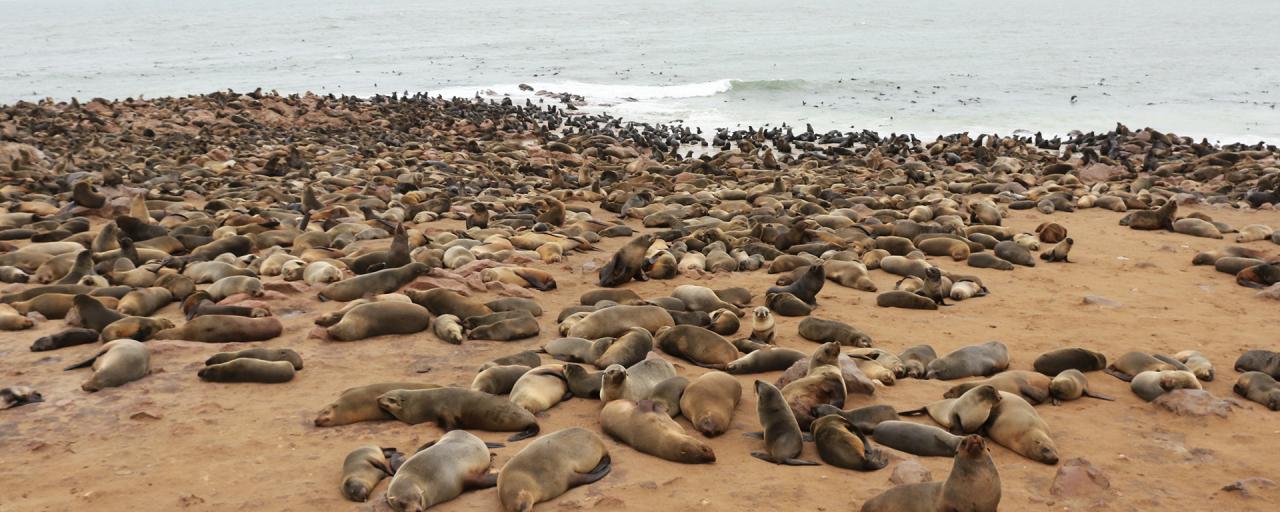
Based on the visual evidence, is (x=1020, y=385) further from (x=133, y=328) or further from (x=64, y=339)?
(x=64, y=339)

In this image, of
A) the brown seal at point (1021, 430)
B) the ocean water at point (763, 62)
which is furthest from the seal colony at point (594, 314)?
the ocean water at point (763, 62)

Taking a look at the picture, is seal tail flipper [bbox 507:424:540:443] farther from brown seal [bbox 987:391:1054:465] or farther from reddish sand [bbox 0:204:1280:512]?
brown seal [bbox 987:391:1054:465]

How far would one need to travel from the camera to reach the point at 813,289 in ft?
24.9

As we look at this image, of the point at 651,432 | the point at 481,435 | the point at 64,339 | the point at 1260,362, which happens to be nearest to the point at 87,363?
the point at 64,339

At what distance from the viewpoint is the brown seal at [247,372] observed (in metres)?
5.28

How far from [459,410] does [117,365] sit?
2.14 m

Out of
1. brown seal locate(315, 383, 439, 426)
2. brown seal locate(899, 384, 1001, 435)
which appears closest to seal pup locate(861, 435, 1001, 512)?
brown seal locate(899, 384, 1001, 435)

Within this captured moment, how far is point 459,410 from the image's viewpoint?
15.4 feet

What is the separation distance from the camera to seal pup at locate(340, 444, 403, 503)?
3.81 meters

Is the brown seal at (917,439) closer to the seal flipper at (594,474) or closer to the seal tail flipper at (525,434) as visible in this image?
the seal flipper at (594,474)

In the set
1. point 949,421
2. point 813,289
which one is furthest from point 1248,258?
point 949,421

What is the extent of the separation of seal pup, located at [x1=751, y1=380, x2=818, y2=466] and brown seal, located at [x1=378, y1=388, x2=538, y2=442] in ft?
3.81

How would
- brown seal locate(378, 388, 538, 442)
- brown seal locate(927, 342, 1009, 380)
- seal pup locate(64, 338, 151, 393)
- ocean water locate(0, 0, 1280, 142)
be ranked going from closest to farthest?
brown seal locate(378, 388, 538, 442) → seal pup locate(64, 338, 151, 393) → brown seal locate(927, 342, 1009, 380) → ocean water locate(0, 0, 1280, 142)

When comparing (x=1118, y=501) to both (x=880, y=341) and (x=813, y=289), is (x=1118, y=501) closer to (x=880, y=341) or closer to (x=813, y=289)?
(x=880, y=341)
